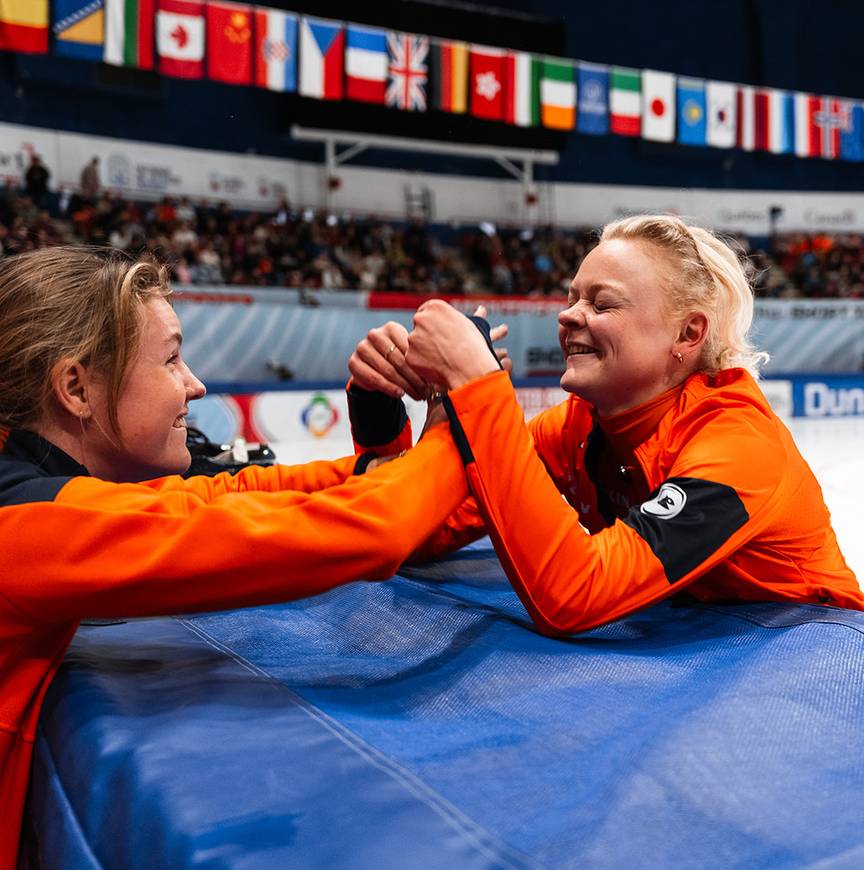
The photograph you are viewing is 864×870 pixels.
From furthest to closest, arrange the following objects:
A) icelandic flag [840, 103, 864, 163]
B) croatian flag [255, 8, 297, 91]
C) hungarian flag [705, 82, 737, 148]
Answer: icelandic flag [840, 103, 864, 163] < hungarian flag [705, 82, 737, 148] < croatian flag [255, 8, 297, 91]

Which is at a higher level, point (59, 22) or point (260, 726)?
point (59, 22)

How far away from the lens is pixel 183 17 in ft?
31.7

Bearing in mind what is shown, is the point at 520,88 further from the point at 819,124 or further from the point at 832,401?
the point at 832,401

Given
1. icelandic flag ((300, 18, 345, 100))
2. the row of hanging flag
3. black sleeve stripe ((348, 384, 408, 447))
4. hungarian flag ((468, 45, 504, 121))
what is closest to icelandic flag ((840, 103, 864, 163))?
the row of hanging flag

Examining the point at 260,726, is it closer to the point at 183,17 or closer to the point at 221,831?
the point at 221,831

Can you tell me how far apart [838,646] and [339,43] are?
1100 cm

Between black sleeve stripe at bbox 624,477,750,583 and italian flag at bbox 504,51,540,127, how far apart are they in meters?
11.4

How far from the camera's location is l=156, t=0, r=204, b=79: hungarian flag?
9547mm

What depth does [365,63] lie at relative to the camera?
11.0 metres

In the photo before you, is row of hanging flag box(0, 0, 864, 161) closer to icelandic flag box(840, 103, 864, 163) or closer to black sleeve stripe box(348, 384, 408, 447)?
icelandic flag box(840, 103, 864, 163)

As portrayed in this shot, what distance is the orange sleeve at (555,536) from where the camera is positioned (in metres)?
1.13

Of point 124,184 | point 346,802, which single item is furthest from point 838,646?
point 124,184

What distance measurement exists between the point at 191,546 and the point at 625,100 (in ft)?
41.2

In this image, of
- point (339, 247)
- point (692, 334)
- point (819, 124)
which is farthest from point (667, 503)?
point (819, 124)
